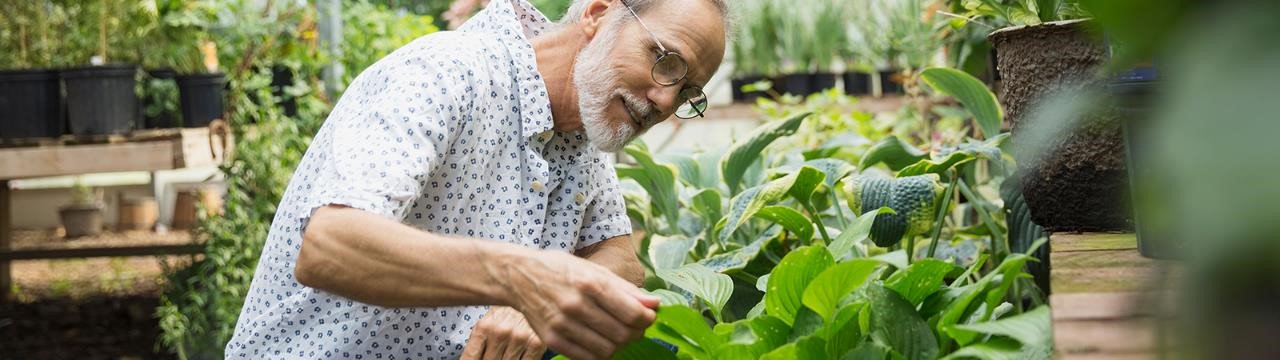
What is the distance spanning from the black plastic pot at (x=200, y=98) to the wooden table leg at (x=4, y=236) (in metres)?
1.84

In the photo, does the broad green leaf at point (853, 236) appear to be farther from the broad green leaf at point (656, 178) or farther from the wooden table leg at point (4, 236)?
the wooden table leg at point (4, 236)

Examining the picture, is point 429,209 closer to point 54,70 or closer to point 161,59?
point 54,70

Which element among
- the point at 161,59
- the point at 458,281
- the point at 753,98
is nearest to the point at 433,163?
the point at 458,281

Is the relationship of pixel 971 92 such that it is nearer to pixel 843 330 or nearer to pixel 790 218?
pixel 790 218

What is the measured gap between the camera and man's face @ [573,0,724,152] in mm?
1789

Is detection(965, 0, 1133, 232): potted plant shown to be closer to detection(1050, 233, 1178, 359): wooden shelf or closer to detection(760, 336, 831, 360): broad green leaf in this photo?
detection(1050, 233, 1178, 359): wooden shelf

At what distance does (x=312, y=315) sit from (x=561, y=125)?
42 cm

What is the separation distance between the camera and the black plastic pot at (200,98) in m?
4.41

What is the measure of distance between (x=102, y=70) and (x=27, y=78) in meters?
0.22

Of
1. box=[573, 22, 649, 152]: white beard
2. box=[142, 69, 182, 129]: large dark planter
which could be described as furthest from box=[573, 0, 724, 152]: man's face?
box=[142, 69, 182, 129]: large dark planter

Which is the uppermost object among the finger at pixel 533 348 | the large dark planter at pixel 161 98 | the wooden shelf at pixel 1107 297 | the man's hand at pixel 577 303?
the wooden shelf at pixel 1107 297

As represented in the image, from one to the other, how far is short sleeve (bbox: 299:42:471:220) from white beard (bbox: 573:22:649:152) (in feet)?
0.60

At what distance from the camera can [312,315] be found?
1787 millimetres

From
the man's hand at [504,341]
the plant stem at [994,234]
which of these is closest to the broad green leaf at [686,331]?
the man's hand at [504,341]
